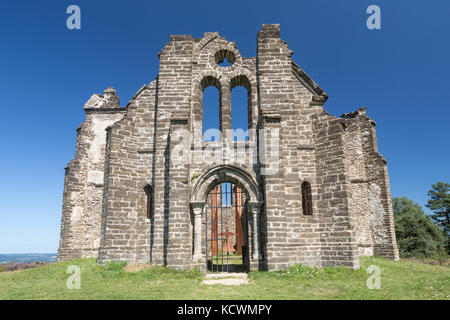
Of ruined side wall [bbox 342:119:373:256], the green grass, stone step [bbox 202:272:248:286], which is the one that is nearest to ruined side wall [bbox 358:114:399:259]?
ruined side wall [bbox 342:119:373:256]

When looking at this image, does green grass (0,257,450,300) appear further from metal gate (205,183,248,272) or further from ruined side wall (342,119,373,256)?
ruined side wall (342,119,373,256)

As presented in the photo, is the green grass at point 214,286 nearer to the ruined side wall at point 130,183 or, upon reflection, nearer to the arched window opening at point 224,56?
the ruined side wall at point 130,183

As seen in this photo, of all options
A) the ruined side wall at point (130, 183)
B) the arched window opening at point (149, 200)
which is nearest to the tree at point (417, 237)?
the arched window opening at point (149, 200)

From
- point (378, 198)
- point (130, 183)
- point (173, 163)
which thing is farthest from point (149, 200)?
point (378, 198)

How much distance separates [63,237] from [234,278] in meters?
10.8

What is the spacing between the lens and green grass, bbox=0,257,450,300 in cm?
687

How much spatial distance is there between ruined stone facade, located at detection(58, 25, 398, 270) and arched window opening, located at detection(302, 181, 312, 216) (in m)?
0.05

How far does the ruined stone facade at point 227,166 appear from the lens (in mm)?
10062

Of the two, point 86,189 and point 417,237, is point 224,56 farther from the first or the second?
point 417,237

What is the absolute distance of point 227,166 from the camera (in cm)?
1076

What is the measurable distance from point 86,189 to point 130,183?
690 centimetres

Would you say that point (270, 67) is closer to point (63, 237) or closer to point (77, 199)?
point (77, 199)

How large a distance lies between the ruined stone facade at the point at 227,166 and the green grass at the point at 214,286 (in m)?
0.58
